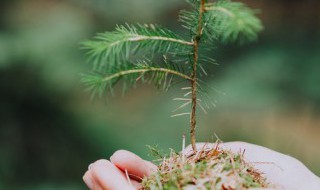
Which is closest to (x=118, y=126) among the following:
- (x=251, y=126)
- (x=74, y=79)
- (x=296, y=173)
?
(x=74, y=79)

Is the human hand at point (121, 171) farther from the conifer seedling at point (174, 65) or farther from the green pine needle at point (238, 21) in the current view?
the green pine needle at point (238, 21)

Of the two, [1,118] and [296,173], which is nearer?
[296,173]

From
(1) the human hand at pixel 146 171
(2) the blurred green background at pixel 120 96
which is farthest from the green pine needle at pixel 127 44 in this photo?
(2) the blurred green background at pixel 120 96

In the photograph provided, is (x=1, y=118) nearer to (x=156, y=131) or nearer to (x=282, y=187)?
(x=156, y=131)

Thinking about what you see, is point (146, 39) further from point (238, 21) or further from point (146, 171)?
point (146, 171)

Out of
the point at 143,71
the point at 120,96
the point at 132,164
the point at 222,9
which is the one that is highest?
the point at 222,9

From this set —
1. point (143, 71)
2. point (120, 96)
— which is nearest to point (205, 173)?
point (143, 71)
